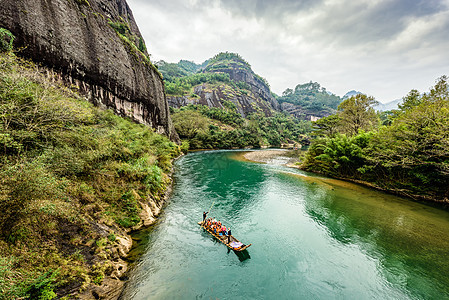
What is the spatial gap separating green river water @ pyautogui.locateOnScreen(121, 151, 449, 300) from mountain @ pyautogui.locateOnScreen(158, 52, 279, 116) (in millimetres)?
84360

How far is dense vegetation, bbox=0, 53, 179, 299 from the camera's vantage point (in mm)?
5324

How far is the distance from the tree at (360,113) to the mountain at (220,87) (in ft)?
257

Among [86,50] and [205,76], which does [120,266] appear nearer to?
[86,50]

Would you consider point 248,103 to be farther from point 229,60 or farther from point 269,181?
point 269,181

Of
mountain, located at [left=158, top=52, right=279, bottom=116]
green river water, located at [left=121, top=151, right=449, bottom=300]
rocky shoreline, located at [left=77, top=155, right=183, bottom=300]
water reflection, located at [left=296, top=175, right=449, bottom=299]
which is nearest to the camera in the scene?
rocky shoreline, located at [left=77, top=155, right=183, bottom=300]

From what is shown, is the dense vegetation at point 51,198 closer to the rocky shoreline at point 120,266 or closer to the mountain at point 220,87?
the rocky shoreline at point 120,266

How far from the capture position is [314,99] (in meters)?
179

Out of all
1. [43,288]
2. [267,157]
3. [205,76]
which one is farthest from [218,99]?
[43,288]

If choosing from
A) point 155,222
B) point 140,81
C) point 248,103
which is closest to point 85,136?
point 155,222

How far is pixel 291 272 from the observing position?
902cm

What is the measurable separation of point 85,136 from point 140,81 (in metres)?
30.2

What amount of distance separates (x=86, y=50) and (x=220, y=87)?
10323cm

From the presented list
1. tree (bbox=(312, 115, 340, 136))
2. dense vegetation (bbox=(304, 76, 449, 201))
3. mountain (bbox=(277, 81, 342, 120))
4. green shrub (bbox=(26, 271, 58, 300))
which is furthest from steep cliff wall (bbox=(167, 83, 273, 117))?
green shrub (bbox=(26, 271, 58, 300))

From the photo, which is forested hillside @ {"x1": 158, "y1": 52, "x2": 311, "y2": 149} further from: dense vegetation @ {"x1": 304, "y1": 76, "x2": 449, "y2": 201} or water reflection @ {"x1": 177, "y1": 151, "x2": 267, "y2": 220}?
dense vegetation @ {"x1": 304, "y1": 76, "x2": 449, "y2": 201}
